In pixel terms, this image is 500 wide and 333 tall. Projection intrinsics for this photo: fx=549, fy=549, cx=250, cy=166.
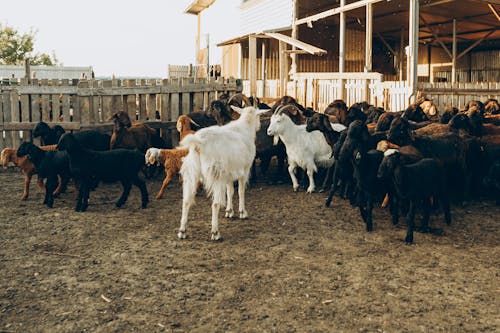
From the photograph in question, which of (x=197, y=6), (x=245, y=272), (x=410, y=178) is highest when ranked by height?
(x=197, y=6)

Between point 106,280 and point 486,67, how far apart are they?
3299 centimetres

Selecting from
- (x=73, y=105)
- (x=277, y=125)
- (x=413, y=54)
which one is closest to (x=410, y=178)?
(x=277, y=125)

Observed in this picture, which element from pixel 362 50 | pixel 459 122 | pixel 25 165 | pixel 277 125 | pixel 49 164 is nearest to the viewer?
pixel 49 164

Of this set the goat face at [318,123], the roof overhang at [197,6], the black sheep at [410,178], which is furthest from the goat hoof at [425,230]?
the roof overhang at [197,6]

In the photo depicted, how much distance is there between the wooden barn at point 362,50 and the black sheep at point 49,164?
9.78 m

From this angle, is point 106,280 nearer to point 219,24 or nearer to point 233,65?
point 233,65

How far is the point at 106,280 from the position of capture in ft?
18.3

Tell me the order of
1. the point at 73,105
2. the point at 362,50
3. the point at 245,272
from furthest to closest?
the point at 362,50
the point at 73,105
the point at 245,272

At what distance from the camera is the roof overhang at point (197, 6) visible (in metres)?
36.9

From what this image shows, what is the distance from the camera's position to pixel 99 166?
8539 millimetres

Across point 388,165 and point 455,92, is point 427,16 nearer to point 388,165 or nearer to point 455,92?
point 455,92

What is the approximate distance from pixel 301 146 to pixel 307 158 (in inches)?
9.9

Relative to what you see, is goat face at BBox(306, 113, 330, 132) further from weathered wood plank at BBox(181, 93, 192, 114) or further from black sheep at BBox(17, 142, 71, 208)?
weathered wood plank at BBox(181, 93, 192, 114)

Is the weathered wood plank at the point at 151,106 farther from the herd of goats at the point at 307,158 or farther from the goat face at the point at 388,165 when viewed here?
the goat face at the point at 388,165
